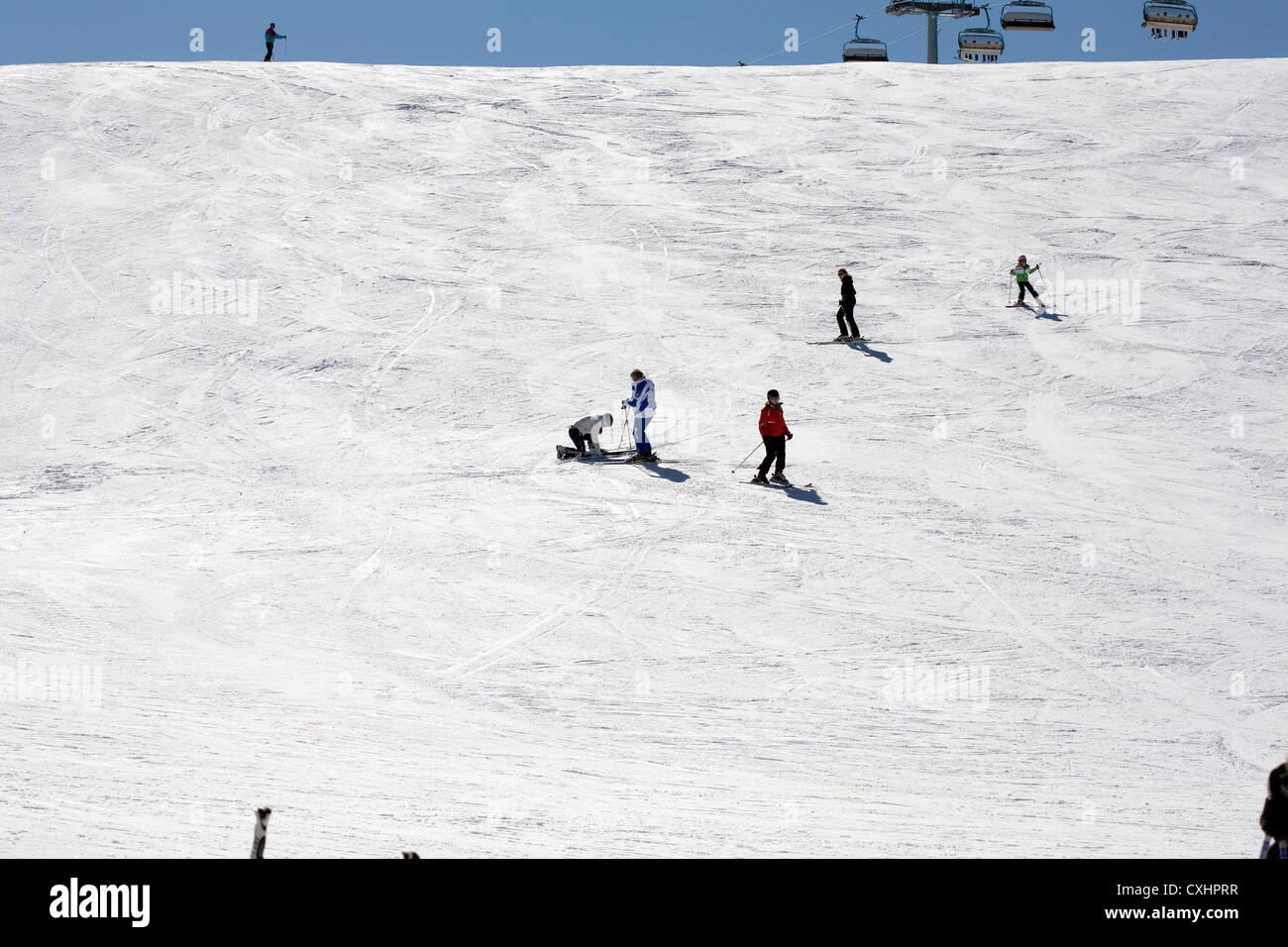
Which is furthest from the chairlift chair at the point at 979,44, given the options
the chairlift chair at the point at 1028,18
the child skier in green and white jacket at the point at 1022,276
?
the child skier in green and white jacket at the point at 1022,276

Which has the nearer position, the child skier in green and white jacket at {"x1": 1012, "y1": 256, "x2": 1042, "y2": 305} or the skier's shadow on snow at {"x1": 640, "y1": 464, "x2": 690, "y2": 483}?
the skier's shadow on snow at {"x1": 640, "y1": 464, "x2": 690, "y2": 483}

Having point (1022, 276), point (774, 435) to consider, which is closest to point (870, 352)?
point (1022, 276)

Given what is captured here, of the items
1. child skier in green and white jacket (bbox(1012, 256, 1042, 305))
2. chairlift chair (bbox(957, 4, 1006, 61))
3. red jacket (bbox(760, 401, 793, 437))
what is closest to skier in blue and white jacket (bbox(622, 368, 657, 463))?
red jacket (bbox(760, 401, 793, 437))

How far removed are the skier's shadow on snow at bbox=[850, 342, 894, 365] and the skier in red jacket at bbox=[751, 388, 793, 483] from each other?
15.9 ft

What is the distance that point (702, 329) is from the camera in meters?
21.2

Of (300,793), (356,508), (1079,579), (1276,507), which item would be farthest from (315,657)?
(1276,507)

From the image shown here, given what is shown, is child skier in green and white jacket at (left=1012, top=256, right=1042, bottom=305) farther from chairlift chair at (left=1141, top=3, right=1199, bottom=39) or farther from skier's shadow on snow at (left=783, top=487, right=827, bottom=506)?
chairlift chair at (left=1141, top=3, right=1199, bottom=39)

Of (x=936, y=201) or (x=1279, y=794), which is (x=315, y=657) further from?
(x=936, y=201)

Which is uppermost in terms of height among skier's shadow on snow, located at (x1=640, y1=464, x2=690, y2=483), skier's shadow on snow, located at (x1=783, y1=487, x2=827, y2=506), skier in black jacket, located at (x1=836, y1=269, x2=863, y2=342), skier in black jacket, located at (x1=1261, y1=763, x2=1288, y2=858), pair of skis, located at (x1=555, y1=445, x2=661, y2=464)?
skier in black jacket, located at (x1=836, y1=269, x2=863, y2=342)

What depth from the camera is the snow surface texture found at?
9102 millimetres

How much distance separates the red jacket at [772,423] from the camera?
15.5 m

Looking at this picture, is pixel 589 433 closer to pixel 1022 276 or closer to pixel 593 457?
pixel 593 457

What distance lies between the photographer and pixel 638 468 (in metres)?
16.5

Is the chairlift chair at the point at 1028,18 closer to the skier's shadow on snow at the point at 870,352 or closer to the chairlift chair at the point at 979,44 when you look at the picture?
the chairlift chair at the point at 979,44
